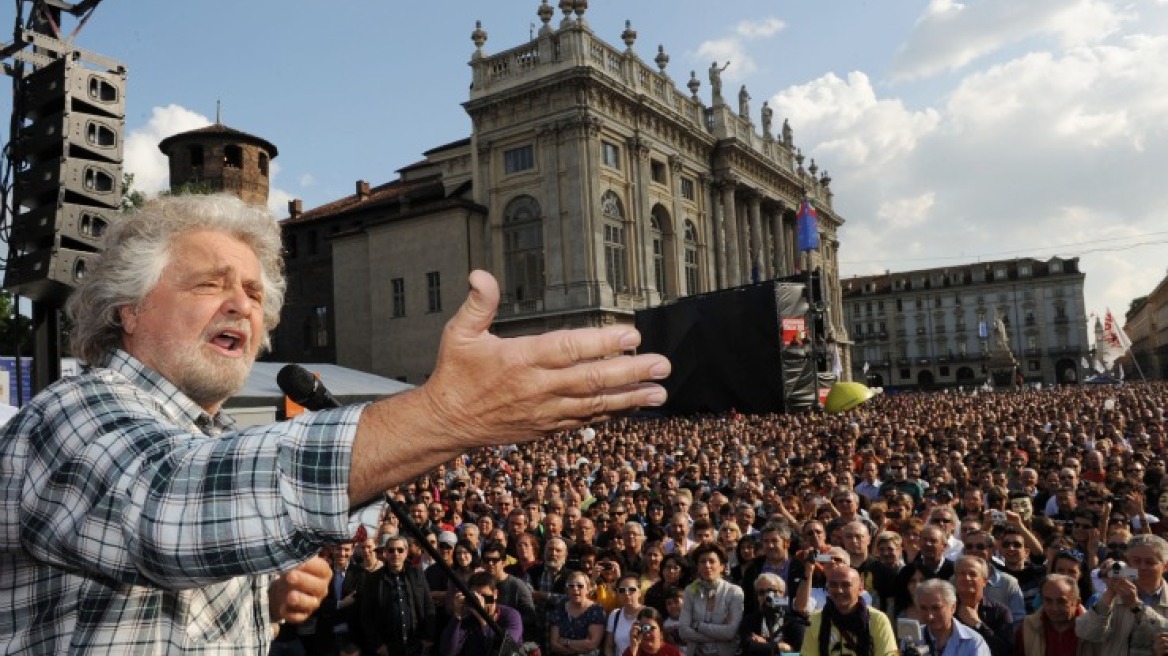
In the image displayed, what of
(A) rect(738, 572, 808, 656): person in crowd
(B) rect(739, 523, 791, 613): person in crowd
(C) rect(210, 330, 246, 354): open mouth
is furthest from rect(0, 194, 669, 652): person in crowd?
(B) rect(739, 523, 791, 613): person in crowd

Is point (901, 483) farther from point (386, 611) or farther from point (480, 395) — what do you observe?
point (480, 395)

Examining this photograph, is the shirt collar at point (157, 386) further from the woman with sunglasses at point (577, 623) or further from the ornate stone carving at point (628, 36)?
the ornate stone carving at point (628, 36)

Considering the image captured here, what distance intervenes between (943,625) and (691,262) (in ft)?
126

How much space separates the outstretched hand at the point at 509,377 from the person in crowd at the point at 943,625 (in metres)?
5.16

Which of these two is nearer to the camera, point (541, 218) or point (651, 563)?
point (651, 563)

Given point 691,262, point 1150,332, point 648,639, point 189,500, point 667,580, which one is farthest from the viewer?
point 1150,332

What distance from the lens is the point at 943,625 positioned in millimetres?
5562

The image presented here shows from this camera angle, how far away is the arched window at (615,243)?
122 ft

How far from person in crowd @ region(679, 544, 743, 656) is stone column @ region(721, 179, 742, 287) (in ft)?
130

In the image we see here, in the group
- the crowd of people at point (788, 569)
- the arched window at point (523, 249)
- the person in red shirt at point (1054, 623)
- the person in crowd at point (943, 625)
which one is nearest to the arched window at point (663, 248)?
the arched window at point (523, 249)

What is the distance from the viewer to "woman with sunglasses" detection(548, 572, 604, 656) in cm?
714

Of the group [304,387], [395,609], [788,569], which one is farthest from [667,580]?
[304,387]

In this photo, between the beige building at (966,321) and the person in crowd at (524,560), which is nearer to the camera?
the person in crowd at (524,560)

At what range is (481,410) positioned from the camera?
4.09 ft
